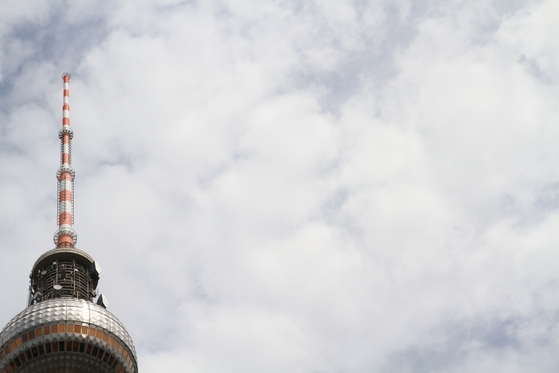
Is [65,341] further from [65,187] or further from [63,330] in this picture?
[65,187]

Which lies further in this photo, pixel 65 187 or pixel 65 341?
pixel 65 187

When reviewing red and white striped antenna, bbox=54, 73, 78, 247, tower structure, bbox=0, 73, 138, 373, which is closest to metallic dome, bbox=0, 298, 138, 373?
tower structure, bbox=0, 73, 138, 373

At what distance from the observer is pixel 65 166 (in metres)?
137

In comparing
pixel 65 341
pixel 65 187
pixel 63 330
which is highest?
pixel 65 187

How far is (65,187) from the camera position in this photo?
5281 inches

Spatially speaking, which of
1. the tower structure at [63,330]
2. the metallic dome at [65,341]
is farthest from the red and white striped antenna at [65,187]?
the metallic dome at [65,341]

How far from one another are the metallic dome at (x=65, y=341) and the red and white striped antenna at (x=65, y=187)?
17674 millimetres

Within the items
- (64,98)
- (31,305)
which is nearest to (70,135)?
(64,98)

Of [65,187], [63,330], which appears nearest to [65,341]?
[63,330]

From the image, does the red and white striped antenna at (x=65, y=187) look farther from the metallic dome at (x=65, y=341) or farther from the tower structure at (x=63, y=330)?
the metallic dome at (x=65, y=341)

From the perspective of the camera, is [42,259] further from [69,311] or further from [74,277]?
[69,311]

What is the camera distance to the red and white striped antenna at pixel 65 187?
130 metres

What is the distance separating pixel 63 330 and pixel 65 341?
1673mm

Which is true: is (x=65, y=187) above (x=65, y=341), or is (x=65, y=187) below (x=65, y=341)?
above
